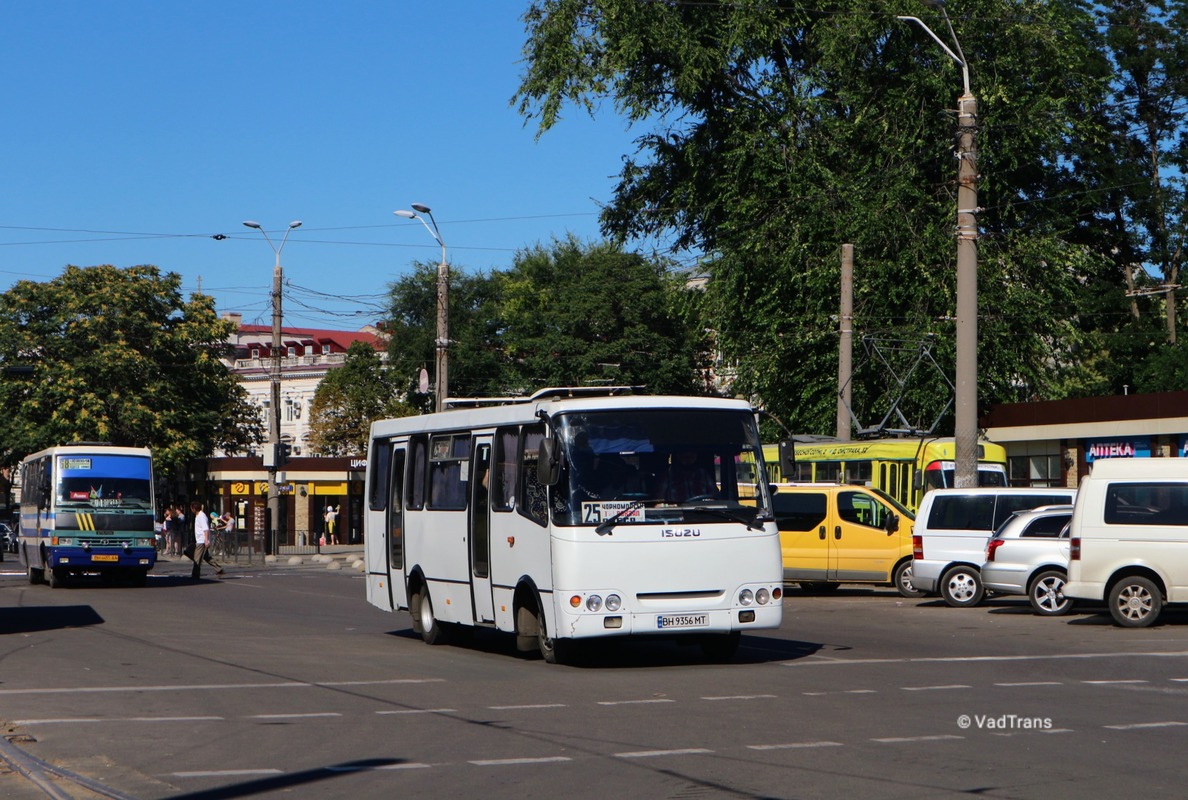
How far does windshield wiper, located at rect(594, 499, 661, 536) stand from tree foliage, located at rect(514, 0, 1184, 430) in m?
22.8

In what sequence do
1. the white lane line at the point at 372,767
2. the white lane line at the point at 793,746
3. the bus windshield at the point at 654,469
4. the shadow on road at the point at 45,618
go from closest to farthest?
1. the white lane line at the point at 372,767
2. the white lane line at the point at 793,746
3. the bus windshield at the point at 654,469
4. the shadow on road at the point at 45,618

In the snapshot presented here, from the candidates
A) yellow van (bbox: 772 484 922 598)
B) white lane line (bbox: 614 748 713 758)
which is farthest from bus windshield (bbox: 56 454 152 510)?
white lane line (bbox: 614 748 713 758)

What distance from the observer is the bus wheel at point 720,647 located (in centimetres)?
1579

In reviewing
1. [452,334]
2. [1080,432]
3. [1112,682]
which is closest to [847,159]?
[1080,432]

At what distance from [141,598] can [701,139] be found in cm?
A: 1941

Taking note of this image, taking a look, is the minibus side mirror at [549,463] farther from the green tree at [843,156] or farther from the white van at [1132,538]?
the green tree at [843,156]

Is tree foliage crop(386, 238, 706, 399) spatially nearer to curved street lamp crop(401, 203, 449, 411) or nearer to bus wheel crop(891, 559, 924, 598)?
curved street lamp crop(401, 203, 449, 411)

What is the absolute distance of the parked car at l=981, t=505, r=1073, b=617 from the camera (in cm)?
2225

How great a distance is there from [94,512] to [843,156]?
64.6 feet

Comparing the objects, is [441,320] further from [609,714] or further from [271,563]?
[609,714]

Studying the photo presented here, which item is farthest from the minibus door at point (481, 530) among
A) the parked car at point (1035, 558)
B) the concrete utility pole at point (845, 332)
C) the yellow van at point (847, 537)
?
the concrete utility pole at point (845, 332)

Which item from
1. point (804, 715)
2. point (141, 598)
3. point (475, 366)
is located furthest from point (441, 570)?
point (475, 366)

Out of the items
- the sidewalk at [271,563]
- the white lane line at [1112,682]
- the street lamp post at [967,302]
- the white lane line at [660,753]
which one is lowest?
the sidewalk at [271,563]

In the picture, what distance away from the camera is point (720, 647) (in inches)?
628
